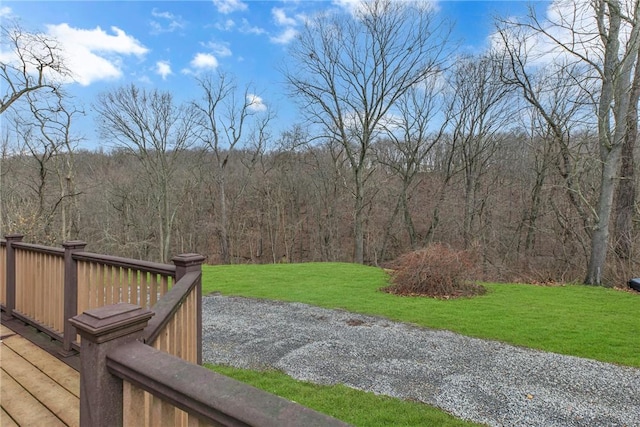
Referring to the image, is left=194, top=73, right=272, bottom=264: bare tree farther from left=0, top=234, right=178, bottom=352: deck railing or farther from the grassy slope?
left=0, top=234, right=178, bottom=352: deck railing

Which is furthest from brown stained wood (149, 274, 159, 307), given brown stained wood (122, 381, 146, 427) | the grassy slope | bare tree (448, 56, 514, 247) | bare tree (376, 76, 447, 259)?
bare tree (376, 76, 447, 259)

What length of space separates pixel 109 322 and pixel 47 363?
2496 mm

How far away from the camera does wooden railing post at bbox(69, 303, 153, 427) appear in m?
1.10

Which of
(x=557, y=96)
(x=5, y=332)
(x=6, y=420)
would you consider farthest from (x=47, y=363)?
(x=557, y=96)

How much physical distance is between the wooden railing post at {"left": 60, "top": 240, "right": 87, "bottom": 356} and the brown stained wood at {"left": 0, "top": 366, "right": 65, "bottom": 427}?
1.39 ft

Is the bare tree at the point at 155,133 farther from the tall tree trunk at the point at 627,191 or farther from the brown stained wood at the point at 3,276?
the tall tree trunk at the point at 627,191

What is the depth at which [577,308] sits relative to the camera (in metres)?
5.96

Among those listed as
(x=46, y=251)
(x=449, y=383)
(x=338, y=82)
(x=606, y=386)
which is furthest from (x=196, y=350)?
(x=338, y=82)

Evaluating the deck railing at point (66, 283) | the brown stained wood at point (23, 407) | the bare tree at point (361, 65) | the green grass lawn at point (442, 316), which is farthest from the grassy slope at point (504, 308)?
the bare tree at point (361, 65)

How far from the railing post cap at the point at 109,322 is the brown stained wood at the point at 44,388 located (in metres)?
1.49

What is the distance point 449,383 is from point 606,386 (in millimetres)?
1540

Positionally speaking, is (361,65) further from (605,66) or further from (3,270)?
(3,270)

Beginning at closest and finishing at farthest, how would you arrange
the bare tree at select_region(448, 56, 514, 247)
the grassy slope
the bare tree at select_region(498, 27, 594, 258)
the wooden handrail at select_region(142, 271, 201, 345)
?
1. the wooden handrail at select_region(142, 271, 201, 345)
2. the grassy slope
3. the bare tree at select_region(498, 27, 594, 258)
4. the bare tree at select_region(448, 56, 514, 247)

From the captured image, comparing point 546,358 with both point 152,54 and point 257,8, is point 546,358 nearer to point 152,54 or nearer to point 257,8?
point 257,8
